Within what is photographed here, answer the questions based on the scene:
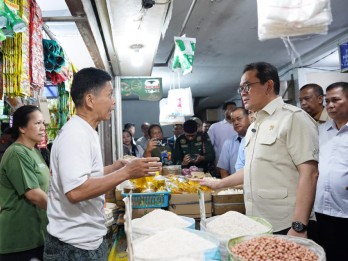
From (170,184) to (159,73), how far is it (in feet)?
20.9

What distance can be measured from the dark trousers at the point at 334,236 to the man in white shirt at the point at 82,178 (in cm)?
219

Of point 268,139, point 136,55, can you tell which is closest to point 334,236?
point 268,139

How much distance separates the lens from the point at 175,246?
1272 millimetres

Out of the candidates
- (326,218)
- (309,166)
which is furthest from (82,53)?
(326,218)

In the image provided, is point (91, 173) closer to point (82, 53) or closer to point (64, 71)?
point (64, 71)

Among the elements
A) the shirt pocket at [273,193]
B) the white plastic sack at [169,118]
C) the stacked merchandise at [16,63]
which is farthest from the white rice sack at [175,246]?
the white plastic sack at [169,118]

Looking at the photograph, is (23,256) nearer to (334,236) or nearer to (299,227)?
(299,227)

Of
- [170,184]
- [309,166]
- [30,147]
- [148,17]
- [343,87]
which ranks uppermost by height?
[148,17]

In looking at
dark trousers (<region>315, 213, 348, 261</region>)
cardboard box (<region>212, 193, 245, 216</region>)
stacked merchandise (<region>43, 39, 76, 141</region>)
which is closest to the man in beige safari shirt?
cardboard box (<region>212, 193, 245, 216</region>)

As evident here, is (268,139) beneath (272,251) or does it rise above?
above

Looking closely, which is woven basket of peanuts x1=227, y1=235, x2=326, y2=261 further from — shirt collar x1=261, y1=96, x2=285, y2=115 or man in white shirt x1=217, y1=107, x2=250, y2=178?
man in white shirt x1=217, y1=107, x2=250, y2=178

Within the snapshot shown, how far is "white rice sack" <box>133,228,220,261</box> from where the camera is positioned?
3.94ft

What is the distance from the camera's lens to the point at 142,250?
1.26 metres

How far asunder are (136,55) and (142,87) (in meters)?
1.41
